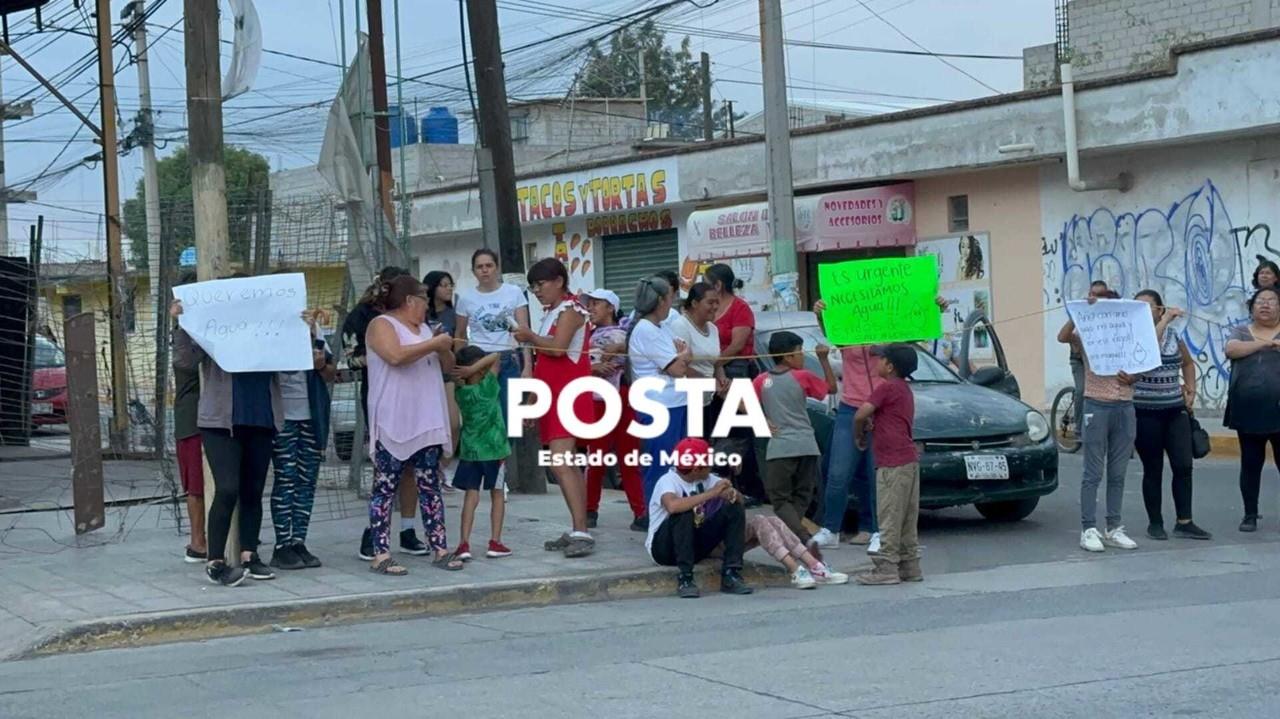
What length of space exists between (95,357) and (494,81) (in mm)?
4578

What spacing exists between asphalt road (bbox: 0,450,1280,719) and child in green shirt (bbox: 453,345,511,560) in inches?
45.2

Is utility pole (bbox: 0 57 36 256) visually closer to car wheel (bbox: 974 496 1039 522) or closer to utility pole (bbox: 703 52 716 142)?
utility pole (bbox: 703 52 716 142)

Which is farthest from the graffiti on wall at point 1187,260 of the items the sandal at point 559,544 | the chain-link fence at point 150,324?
the sandal at point 559,544

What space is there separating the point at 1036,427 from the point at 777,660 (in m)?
5.34

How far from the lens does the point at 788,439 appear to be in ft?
35.4

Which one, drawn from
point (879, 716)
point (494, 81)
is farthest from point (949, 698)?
point (494, 81)

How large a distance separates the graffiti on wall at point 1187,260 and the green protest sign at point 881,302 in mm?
10512

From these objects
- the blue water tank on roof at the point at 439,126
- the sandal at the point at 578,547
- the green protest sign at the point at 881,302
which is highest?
the blue water tank on roof at the point at 439,126

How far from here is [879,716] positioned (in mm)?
6426

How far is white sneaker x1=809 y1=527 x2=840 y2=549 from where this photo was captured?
11.2 metres

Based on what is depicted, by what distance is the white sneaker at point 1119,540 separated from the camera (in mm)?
11477

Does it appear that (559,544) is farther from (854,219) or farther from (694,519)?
(854,219)

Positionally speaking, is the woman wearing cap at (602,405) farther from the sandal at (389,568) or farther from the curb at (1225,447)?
the curb at (1225,447)

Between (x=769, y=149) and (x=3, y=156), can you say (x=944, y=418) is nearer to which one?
(x=769, y=149)
